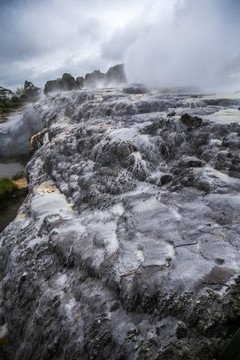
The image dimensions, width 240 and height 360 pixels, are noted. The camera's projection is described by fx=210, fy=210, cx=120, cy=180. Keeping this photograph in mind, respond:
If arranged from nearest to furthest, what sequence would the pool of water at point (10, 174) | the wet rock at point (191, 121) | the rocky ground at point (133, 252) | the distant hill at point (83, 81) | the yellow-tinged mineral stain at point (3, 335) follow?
the rocky ground at point (133, 252), the yellow-tinged mineral stain at point (3, 335), the wet rock at point (191, 121), the pool of water at point (10, 174), the distant hill at point (83, 81)

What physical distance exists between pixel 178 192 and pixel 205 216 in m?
1.08

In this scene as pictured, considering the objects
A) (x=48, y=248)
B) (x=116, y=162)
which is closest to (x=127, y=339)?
(x=48, y=248)

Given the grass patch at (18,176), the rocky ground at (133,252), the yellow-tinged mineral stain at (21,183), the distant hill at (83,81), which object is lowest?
the yellow-tinged mineral stain at (21,183)

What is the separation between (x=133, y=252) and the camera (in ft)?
12.5

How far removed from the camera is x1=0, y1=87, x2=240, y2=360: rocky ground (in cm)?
280

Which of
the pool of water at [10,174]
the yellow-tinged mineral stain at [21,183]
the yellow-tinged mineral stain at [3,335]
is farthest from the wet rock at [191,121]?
the yellow-tinged mineral stain at [21,183]

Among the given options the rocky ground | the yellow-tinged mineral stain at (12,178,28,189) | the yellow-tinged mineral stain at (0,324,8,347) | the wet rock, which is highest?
the wet rock

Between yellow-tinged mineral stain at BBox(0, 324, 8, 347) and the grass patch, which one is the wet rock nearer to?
yellow-tinged mineral stain at BBox(0, 324, 8, 347)

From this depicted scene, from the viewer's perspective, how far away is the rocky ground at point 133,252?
9.18ft

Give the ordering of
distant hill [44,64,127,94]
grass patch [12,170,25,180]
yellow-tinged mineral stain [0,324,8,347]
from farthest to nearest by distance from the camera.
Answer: distant hill [44,64,127,94]
grass patch [12,170,25,180]
yellow-tinged mineral stain [0,324,8,347]

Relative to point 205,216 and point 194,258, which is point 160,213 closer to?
point 205,216

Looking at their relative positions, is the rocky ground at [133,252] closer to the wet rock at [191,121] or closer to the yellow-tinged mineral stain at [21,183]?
the wet rock at [191,121]

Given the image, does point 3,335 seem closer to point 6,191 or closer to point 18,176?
point 6,191

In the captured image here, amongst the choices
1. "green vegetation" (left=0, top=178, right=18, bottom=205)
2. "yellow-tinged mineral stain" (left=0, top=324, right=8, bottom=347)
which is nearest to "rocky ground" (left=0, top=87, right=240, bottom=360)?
"yellow-tinged mineral stain" (left=0, top=324, right=8, bottom=347)
